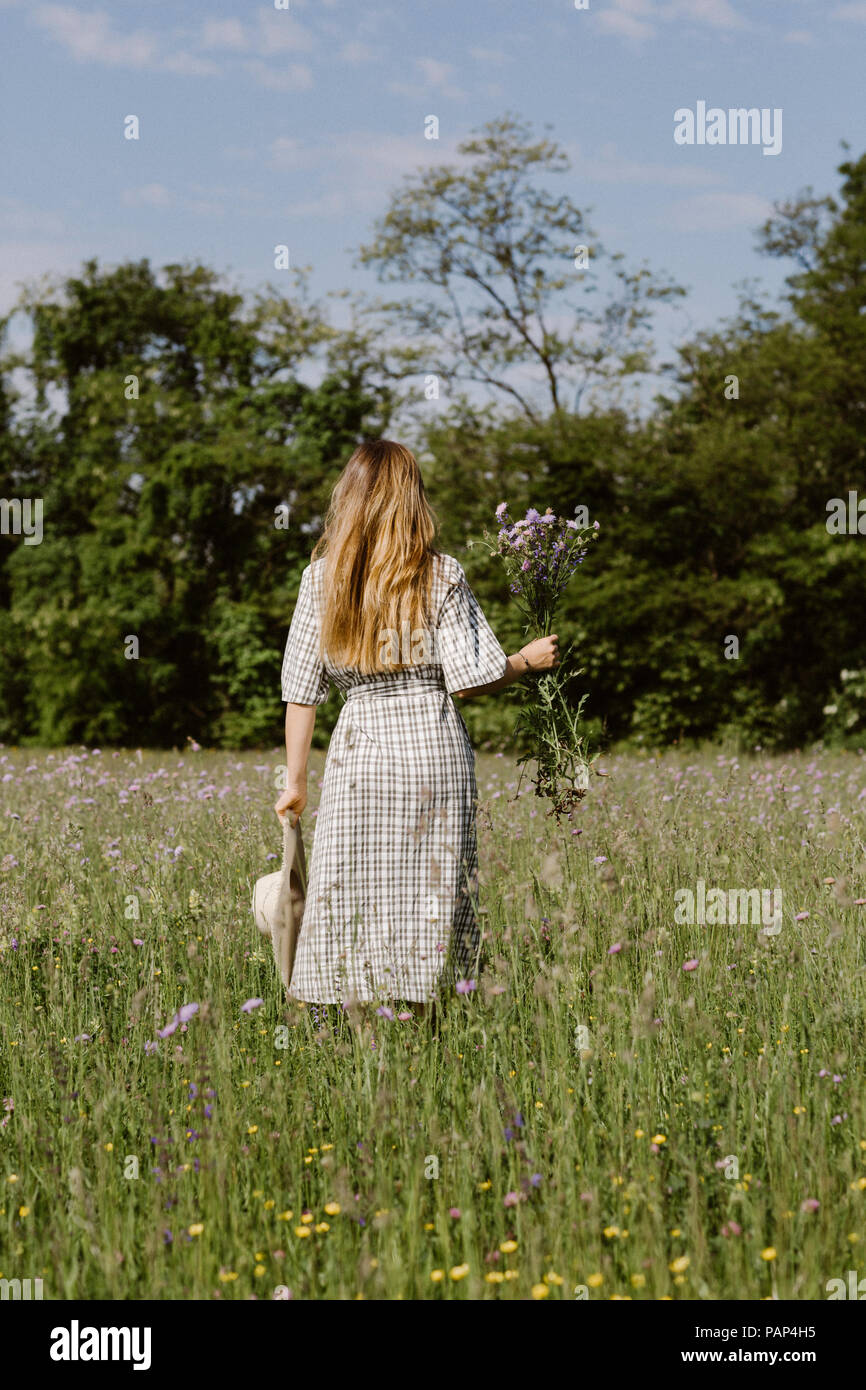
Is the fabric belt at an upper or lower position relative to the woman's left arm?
upper

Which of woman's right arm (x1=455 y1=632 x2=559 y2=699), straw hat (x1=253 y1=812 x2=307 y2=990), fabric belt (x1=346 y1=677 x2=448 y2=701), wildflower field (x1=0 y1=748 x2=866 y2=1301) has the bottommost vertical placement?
wildflower field (x1=0 y1=748 x2=866 y2=1301)

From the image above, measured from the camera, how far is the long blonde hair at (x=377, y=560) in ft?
11.1

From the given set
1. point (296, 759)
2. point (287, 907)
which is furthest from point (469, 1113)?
point (296, 759)

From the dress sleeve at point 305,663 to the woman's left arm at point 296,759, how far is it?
0.14 ft

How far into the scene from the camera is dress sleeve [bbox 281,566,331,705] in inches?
140

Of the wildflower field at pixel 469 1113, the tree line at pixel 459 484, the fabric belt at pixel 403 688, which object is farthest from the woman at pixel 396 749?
the tree line at pixel 459 484

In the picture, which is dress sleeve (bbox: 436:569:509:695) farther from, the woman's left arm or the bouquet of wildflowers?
the bouquet of wildflowers

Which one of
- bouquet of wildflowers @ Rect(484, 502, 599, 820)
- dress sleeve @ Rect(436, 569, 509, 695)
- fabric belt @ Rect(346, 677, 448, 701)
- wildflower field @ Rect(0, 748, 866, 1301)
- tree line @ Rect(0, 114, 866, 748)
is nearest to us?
wildflower field @ Rect(0, 748, 866, 1301)

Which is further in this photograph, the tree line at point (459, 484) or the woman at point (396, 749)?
the tree line at point (459, 484)

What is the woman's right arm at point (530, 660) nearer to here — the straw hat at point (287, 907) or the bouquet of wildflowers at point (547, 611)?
the straw hat at point (287, 907)

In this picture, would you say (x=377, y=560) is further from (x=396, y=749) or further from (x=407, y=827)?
(x=407, y=827)

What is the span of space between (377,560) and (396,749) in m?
0.58

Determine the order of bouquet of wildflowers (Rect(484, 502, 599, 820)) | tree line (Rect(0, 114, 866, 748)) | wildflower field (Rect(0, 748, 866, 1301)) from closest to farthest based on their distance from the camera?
wildflower field (Rect(0, 748, 866, 1301))
bouquet of wildflowers (Rect(484, 502, 599, 820))
tree line (Rect(0, 114, 866, 748))

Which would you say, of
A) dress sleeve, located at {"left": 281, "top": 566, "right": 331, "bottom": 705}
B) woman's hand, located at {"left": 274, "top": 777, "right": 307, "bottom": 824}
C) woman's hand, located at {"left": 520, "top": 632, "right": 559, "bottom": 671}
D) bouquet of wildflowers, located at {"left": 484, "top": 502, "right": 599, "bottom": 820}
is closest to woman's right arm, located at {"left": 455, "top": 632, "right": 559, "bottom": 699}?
woman's hand, located at {"left": 520, "top": 632, "right": 559, "bottom": 671}
